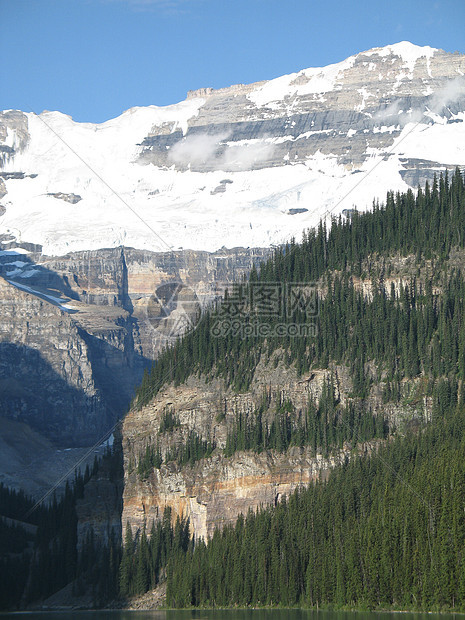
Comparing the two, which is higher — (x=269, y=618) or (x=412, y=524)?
(x=412, y=524)

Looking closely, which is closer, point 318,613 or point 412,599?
point 412,599

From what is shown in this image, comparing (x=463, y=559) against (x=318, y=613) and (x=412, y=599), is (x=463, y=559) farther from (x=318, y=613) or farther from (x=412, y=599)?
(x=318, y=613)

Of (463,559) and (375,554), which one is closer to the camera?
(463,559)

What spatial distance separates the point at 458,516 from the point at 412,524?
938cm

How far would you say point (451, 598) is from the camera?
17938 centimetres

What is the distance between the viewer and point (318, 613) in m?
197

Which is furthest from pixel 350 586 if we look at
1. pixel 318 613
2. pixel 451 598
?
pixel 451 598

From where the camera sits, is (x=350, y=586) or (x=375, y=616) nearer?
(x=375, y=616)

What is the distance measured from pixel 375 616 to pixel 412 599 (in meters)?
6.42

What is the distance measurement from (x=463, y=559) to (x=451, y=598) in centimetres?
596

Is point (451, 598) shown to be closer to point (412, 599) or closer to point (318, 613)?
point (412, 599)

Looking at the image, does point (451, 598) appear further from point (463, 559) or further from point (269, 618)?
point (269, 618)

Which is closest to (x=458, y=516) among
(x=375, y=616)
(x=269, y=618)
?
(x=375, y=616)

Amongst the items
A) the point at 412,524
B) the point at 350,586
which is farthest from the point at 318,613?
the point at 412,524
